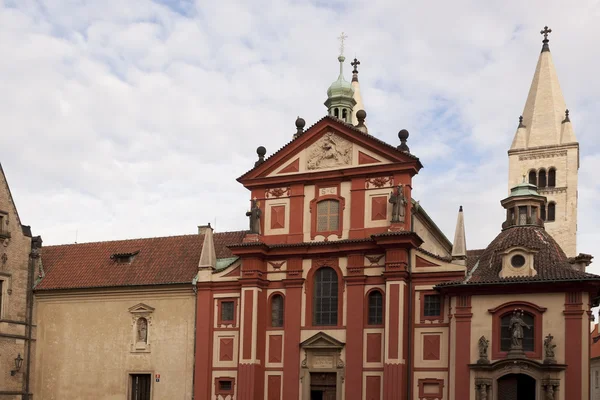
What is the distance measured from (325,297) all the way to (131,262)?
466 inches

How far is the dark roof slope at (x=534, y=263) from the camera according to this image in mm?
32938

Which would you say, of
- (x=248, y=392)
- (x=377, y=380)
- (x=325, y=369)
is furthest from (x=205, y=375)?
(x=377, y=380)

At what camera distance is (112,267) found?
43188mm

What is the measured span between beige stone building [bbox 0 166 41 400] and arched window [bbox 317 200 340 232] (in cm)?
1603

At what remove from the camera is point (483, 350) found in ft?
109

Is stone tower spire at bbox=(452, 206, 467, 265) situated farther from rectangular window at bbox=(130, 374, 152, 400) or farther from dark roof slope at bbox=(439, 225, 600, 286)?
rectangular window at bbox=(130, 374, 152, 400)

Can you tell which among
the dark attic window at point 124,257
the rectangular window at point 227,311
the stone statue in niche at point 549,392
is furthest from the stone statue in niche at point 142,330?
the stone statue in niche at point 549,392

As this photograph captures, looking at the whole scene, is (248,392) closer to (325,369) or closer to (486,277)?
(325,369)

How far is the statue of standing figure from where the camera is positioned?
108ft

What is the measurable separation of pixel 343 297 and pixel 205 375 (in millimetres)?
7755

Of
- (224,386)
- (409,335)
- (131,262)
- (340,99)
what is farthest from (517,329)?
(131,262)

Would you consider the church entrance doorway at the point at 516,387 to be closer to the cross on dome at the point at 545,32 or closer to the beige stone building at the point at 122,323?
the beige stone building at the point at 122,323

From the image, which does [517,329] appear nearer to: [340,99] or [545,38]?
[340,99]

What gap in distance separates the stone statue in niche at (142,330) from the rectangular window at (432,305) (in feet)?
47.0
